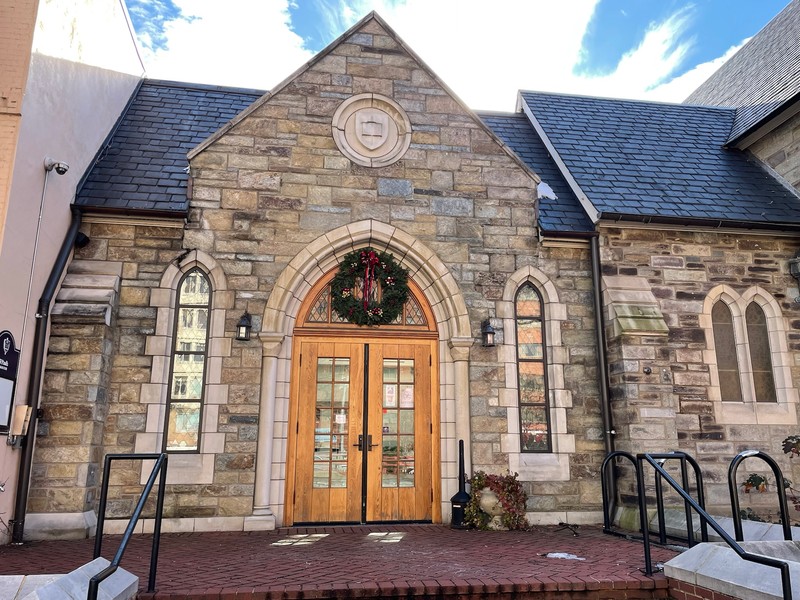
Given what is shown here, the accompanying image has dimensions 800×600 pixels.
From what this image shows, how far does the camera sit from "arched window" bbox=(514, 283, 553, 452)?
791 centimetres

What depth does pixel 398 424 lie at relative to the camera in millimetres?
7855

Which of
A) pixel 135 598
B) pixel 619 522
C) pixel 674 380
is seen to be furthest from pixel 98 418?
pixel 674 380

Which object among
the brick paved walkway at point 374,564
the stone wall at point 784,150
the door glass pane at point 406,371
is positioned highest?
the stone wall at point 784,150

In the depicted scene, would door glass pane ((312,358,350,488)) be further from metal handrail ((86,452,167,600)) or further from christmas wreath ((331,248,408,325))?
metal handrail ((86,452,167,600))

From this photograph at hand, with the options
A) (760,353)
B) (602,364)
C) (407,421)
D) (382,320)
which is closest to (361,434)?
(407,421)

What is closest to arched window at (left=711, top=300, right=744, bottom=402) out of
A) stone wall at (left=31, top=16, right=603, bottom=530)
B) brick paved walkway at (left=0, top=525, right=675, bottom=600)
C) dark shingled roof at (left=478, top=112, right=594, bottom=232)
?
stone wall at (left=31, top=16, right=603, bottom=530)

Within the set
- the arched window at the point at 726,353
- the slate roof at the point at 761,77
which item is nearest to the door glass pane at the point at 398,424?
the arched window at the point at 726,353

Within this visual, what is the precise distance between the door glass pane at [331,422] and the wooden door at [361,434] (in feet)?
0.04

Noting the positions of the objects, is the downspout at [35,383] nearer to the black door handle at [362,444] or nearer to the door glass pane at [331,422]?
the door glass pane at [331,422]

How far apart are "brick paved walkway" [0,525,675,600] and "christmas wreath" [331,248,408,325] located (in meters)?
2.70

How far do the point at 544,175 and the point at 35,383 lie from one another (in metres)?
7.94

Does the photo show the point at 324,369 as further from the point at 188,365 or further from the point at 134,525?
the point at 134,525

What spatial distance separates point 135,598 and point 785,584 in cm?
433

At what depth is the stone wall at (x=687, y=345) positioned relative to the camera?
766 centimetres
